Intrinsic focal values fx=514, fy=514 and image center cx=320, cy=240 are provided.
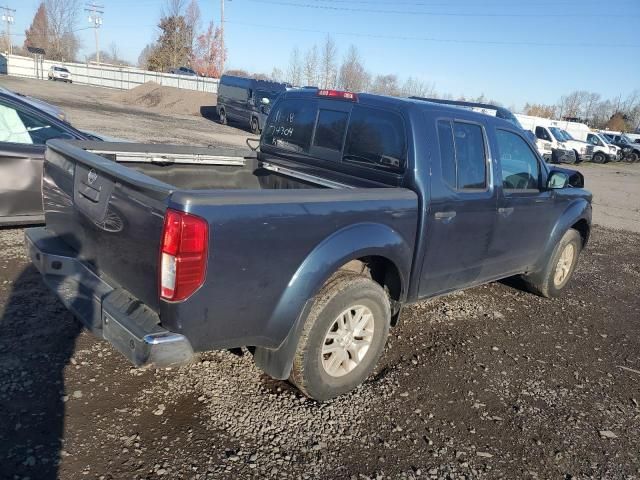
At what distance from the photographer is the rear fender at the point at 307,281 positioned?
289cm

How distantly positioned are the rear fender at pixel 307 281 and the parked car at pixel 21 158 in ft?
12.5

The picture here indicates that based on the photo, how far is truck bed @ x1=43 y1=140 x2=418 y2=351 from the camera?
8.36 feet

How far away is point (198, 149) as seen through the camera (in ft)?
15.1

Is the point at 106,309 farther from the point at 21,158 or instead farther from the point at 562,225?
the point at 562,225

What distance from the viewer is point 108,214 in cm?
295

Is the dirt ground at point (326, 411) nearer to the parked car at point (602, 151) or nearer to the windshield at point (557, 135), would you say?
the windshield at point (557, 135)

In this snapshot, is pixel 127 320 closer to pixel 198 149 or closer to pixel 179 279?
pixel 179 279

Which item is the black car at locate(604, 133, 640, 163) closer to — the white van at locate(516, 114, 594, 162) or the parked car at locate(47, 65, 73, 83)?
the white van at locate(516, 114, 594, 162)

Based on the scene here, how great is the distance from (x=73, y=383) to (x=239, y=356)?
114 cm

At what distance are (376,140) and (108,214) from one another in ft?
6.53

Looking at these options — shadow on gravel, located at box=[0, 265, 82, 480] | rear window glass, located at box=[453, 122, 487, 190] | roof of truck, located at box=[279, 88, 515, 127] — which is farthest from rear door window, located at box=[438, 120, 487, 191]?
shadow on gravel, located at box=[0, 265, 82, 480]

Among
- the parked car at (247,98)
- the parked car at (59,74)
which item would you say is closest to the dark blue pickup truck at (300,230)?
the parked car at (247,98)

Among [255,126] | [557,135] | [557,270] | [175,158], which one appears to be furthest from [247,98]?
[175,158]

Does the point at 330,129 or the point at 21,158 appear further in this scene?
the point at 21,158
